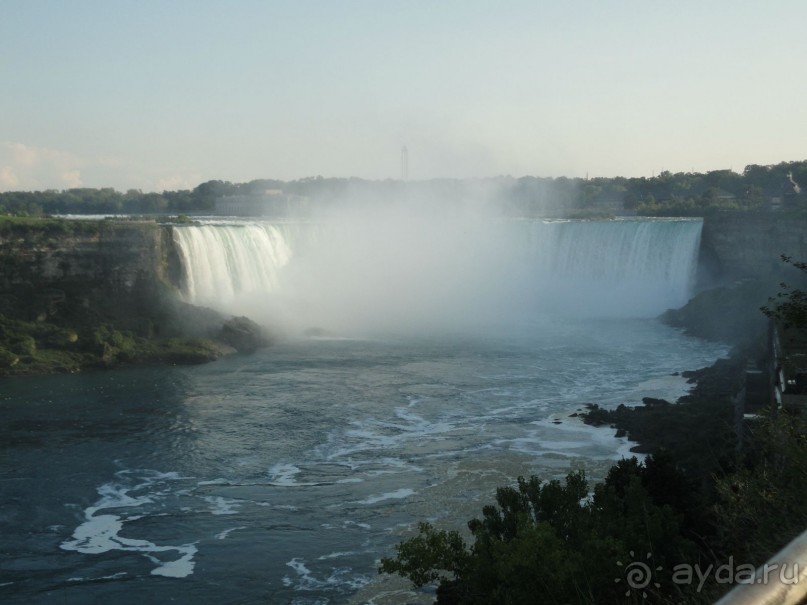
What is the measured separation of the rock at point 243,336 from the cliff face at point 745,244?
22211 mm

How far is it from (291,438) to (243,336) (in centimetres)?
1247

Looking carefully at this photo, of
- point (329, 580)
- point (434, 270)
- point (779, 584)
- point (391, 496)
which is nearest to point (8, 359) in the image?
point (391, 496)

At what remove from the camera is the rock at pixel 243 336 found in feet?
104

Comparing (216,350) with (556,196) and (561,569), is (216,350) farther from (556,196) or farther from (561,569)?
(556,196)

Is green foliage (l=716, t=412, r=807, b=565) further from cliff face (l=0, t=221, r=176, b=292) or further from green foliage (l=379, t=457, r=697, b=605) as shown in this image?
cliff face (l=0, t=221, r=176, b=292)

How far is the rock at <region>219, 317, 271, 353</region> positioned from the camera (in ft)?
104

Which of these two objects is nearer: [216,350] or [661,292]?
[216,350]

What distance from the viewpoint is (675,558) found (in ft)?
29.3

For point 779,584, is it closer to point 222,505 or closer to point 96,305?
point 222,505

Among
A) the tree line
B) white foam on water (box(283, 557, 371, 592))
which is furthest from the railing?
the tree line

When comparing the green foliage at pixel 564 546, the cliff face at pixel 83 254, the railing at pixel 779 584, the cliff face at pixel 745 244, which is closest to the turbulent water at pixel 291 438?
the green foliage at pixel 564 546

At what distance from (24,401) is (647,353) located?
19463mm

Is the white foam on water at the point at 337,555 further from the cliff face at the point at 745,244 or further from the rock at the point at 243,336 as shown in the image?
the cliff face at the point at 745,244

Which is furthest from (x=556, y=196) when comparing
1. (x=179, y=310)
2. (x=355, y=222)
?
(x=179, y=310)
